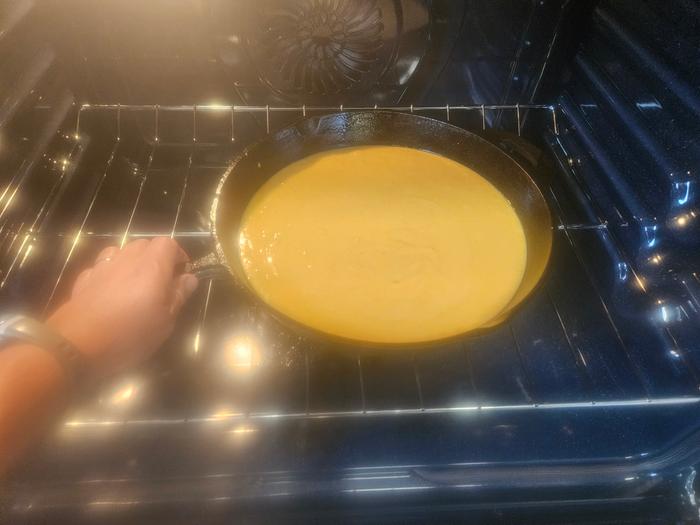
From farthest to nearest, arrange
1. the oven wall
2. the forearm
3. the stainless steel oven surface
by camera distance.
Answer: the oven wall < the stainless steel oven surface < the forearm

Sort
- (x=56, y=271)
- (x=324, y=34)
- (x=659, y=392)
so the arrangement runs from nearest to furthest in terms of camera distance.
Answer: (x=659, y=392), (x=56, y=271), (x=324, y=34)

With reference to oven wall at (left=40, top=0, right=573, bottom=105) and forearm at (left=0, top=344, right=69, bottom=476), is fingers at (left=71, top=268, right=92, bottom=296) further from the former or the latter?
oven wall at (left=40, top=0, right=573, bottom=105)

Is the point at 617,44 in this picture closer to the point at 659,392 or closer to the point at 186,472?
the point at 659,392

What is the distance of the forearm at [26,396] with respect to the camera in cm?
74

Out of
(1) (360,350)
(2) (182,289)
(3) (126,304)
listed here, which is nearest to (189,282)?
(2) (182,289)

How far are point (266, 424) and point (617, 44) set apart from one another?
108 cm

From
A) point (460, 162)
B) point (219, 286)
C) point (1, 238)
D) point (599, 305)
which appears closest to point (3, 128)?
point (1, 238)

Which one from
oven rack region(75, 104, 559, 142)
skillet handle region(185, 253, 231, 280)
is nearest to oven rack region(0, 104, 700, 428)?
oven rack region(75, 104, 559, 142)

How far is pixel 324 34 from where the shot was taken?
1216 millimetres

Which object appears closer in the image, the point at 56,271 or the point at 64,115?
the point at 56,271

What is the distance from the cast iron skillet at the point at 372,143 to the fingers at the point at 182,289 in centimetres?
3

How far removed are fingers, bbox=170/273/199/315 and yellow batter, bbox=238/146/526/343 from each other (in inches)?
4.6

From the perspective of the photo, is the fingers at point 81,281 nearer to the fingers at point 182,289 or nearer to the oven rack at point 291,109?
the fingers at point 182,289

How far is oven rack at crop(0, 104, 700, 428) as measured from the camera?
2.92 feet
